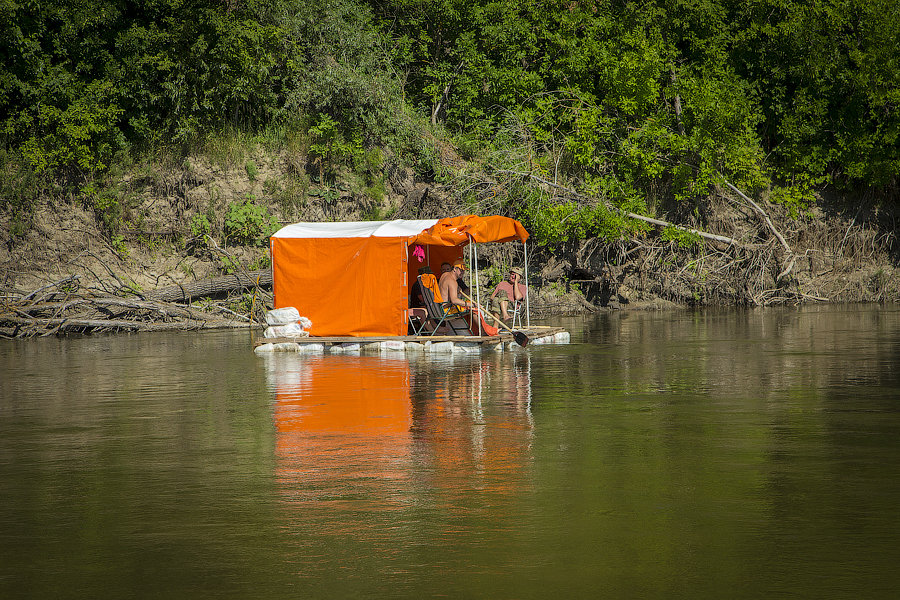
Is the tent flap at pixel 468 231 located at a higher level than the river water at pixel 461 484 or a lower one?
higher

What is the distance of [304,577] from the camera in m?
5.74

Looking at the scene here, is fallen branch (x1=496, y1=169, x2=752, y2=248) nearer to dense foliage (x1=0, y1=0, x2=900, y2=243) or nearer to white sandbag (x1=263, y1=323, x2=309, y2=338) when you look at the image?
dense foliage (x1=0, y1=0, x2=900, y2=243)

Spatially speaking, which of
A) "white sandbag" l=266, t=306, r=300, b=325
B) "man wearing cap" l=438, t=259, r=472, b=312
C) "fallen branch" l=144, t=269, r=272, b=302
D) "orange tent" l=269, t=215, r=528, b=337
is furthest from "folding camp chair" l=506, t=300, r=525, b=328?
"fallen branch" l=144, t=269, r=272, b=302

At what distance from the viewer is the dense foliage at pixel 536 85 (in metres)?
32.9

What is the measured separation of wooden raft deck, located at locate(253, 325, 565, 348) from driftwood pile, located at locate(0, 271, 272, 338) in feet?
20.5

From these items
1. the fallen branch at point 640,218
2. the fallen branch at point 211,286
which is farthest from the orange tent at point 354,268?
the fallen branch at point 640,218

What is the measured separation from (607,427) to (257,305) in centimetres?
2096

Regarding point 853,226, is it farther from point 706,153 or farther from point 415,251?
point 415,251

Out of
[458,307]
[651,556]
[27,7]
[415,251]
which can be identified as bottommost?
[651,556]

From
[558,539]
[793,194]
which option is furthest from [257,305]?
[558,539]

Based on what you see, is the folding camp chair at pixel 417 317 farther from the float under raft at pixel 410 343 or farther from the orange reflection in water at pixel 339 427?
the orange reflection in water at pixel 339 427

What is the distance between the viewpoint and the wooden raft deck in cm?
1912

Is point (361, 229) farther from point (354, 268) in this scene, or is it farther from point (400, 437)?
point (400, 437)

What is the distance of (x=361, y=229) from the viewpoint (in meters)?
21.6
